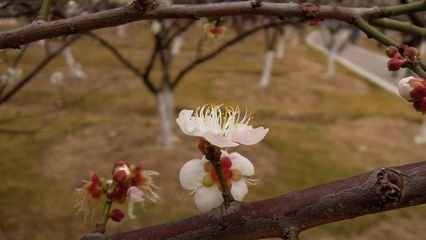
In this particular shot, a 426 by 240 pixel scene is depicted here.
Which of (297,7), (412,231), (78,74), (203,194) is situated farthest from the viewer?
(78,74)

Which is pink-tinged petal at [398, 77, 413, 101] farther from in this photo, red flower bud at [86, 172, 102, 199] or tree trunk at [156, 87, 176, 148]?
tree trunk at [156, 87, 176, 148]

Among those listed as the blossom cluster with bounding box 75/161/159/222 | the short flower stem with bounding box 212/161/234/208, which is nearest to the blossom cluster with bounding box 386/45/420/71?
the short flower stem with bounding box 212/161/234/208

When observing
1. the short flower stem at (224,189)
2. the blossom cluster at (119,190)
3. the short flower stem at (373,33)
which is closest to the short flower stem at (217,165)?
the short flower stem at (224,189)

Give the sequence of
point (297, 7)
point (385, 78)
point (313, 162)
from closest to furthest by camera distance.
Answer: point (297, 7) < point (313, 162) < point (385, 78)

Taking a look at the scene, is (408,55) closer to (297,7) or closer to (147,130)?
(297,7)

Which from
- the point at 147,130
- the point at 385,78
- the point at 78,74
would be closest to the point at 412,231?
the point at 147,130

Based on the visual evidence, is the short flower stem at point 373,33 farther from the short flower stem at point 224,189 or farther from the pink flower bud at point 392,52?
the short flower stem at point 224,189

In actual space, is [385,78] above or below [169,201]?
above

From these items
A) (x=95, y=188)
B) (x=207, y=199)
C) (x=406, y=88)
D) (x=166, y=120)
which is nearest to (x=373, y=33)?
(x=406, y=88)

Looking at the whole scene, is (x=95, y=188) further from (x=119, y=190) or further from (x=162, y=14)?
(x=162, y=14)
